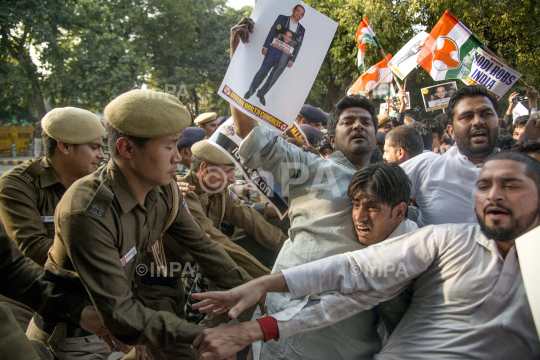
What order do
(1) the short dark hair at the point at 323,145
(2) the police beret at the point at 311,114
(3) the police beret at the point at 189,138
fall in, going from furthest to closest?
(2) the police beret at the point at 311,114 → (1) the short dark hair at the point at 323,145 → (3) the police beret at the point at 189,138

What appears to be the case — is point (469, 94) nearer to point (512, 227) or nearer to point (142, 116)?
point (512, 227)

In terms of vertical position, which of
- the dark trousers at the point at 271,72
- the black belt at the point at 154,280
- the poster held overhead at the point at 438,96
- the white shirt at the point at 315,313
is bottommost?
the black belt at the point at 154,280

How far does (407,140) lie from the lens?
360 centimetres

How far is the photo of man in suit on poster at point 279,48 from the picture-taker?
6.97ft

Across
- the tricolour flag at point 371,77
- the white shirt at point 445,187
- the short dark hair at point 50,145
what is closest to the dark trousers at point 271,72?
the white shirt at point 445,187

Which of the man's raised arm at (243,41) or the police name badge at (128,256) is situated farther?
the man's raised arm at (243,41)

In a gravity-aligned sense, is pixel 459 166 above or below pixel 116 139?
above

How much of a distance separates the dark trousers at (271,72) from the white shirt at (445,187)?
1082 millimetres

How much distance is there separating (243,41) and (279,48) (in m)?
0.19

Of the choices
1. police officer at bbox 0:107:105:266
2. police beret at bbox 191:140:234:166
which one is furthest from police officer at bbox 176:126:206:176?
police officer at bbox 0:107:105:266

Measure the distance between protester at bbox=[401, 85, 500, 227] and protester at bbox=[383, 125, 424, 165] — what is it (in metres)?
0.85

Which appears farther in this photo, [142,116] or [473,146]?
[473,146]

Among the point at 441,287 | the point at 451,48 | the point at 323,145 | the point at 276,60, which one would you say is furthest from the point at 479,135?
the point at 451,48

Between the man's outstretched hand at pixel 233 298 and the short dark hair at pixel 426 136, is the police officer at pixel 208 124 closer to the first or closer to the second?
the short dark hair at pixel 426 136
